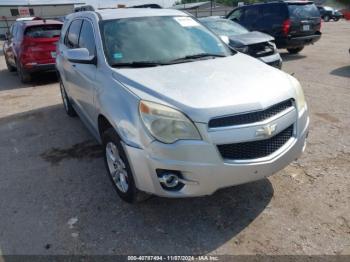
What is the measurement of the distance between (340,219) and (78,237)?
2298 millimetres

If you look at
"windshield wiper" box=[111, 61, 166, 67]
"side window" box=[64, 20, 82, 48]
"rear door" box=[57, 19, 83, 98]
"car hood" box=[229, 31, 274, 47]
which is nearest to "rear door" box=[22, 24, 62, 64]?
"rear door" box=[57, 19, 83, 98]

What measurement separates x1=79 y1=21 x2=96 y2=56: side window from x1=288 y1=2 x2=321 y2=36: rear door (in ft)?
26.6

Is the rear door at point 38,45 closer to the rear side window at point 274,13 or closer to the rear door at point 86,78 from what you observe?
the rear door at point 86,78

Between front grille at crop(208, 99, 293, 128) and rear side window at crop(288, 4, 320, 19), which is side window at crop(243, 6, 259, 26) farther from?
front grille at crop(208, 99, 293, 128)

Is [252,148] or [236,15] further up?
[252,148]

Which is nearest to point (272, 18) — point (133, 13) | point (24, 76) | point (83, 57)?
point (24, 76)

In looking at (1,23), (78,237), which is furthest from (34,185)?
(1,23)

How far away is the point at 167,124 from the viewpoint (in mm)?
2654

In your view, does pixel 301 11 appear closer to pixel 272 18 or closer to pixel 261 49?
pixel 272 18

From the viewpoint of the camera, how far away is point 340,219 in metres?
3.00

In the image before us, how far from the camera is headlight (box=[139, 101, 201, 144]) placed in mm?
2621

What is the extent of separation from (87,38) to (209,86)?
2.03m

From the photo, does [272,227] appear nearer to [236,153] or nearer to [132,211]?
[236,153]

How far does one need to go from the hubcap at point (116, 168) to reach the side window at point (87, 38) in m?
1.17
